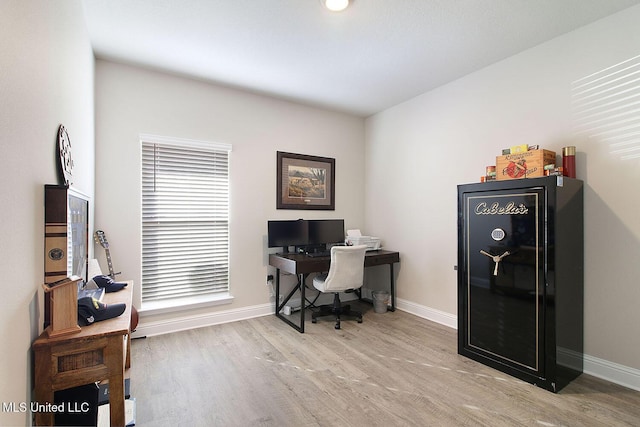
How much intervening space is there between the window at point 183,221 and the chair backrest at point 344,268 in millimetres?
1252

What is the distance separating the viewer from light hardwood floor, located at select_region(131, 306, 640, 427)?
1938 mm

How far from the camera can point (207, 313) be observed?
3.48m

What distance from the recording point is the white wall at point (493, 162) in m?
2.30

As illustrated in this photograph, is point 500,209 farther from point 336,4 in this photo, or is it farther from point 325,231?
point 325,231

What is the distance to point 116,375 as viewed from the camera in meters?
1.43

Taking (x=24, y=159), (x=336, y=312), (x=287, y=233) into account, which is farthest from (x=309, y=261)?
(x=24, y=159)

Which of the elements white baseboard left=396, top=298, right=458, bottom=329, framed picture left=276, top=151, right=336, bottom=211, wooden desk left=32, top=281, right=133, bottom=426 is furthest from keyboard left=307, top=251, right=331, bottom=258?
wooden desk left=32, top=281, right=133, bottom=426

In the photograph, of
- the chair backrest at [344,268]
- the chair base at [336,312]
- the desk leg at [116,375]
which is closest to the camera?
the desk leg at [116,375]

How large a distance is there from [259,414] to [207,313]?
1756 mm

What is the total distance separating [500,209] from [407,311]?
6.55ft

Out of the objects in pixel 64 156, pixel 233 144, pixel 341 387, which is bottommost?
pixel 341 387

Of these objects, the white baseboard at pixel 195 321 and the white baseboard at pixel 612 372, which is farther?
the white baseboard at pixel 195 321
